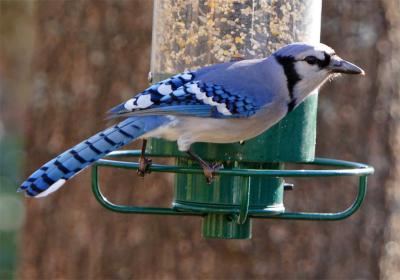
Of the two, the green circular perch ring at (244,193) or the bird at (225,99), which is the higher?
the bird at (225,99)

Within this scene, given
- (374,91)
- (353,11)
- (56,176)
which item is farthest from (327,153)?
(56,176)

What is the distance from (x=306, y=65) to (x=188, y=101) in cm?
67

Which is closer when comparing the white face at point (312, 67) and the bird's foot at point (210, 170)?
the bird's foot at point (210, 170)

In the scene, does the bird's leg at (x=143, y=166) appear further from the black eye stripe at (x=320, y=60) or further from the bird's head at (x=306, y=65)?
the black eye stripe at (x=320, y=60)

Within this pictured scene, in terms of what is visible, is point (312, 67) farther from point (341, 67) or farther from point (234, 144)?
point (234, 144)

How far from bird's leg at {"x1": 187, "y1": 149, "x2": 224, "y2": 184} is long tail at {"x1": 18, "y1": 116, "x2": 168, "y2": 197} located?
0.82 feet

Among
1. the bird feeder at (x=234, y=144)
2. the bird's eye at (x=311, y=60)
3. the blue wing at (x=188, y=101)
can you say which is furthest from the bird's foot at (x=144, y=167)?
the bird's eye at (x=311, y=60)

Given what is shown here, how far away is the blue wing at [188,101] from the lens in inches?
203

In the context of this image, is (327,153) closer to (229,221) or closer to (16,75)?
(229,221)

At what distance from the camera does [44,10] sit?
769 centimetres

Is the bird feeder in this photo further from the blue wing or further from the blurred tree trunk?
the blurred tree trunk

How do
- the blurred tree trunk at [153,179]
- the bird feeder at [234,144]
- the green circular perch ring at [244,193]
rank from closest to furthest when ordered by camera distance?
1. the green circular perch ring at [244,193]
2. the bird feeder at [234,144]
3. the blurred tree trunk at [153,179]

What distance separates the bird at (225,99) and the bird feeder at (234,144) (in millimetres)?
205

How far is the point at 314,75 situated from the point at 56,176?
60.8 inches
